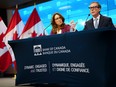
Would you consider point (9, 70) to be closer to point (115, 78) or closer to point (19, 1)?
point (19, 1)

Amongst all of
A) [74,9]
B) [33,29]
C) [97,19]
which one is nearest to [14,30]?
[33,29]

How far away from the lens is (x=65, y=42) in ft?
11.0

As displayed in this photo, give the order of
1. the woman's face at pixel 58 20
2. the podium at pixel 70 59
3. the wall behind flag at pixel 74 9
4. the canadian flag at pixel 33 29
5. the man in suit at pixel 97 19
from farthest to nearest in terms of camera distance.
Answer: the wall behind flag at pixel 74 9 < the canadian flag at pixel 33 29 < the woman's face at pixel 58 20 < the man in suit at pixel 97 19 < the podium at pixel 70 59

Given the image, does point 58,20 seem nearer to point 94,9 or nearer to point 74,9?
point 94,9

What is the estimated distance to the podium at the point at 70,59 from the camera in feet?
9.93

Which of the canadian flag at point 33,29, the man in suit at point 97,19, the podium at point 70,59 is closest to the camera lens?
the podium at point 70,59

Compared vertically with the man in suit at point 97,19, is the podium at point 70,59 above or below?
below

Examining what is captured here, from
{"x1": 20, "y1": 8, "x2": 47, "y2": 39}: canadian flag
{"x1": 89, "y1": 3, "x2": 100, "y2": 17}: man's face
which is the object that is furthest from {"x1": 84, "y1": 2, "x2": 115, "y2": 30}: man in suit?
{"x1": 20, "y1": 8, "x2": 47, "y2": 39}: canadian flag

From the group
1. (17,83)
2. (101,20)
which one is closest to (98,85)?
(101,20)

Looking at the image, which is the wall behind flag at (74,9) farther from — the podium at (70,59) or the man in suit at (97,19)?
the podium at (70,59)

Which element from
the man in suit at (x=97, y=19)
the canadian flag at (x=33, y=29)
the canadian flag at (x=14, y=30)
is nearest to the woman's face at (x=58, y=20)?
the man in suit at (x=97, y=19)

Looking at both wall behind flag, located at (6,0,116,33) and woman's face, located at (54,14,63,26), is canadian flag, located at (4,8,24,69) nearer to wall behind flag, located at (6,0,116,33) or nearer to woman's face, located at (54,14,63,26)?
wall behind flag, located at (6,0,116,33)

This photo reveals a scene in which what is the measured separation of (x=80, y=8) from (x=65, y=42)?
4208 mm

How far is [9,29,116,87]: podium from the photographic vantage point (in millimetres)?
3025
